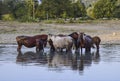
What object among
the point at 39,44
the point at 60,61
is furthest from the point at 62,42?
the point at 60,61

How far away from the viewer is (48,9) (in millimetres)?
72312

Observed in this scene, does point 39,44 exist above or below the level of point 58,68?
below

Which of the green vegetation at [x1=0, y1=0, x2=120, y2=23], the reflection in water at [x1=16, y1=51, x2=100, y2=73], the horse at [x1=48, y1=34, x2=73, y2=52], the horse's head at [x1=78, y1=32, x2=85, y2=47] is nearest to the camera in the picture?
the reflection in water at [x1=16, y1=51, x2=100, y2=73]

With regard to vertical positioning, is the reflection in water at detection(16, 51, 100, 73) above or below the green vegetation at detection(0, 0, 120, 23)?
above

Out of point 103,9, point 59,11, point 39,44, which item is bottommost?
point 59,11

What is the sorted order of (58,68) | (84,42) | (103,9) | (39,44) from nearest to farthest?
(58,68)
(84,42)
(39,44)
(103,9)

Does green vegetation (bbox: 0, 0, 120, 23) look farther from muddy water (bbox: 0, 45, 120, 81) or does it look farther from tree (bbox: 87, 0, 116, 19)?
muddy water (bbox: 0, 45, 120, 81)

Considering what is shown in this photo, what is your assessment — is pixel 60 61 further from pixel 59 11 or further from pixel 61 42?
pixel 59 11

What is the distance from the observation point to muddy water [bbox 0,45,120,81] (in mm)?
14531

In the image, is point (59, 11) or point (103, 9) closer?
point (59, 11)

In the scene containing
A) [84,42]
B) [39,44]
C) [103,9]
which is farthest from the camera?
[103,9]

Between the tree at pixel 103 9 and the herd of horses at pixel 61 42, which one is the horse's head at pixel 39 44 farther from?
the tree at pixel 103 9

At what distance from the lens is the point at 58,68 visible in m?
16.9

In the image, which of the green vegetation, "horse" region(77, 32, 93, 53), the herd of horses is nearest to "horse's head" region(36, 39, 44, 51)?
the herd of horses
